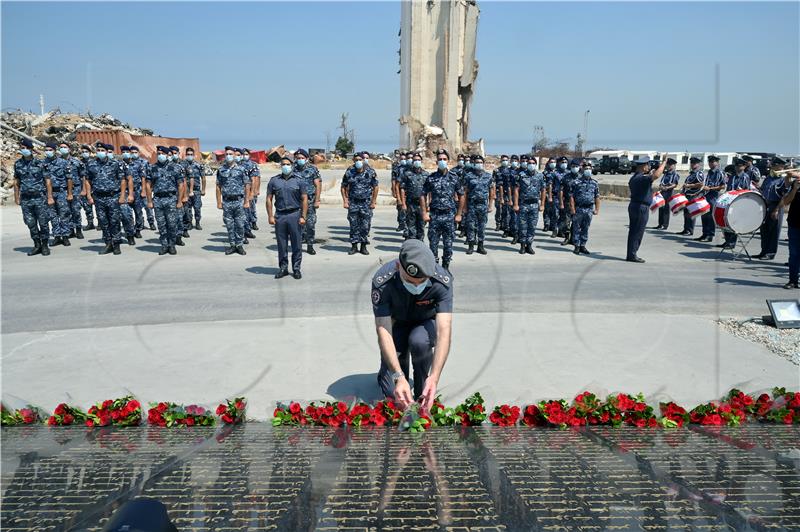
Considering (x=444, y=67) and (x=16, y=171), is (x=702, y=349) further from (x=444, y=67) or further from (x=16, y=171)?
(x=444, y=67)

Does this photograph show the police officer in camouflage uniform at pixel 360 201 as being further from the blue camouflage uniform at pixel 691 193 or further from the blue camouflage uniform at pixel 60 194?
the blue camouflage uniform at pixel 691 193

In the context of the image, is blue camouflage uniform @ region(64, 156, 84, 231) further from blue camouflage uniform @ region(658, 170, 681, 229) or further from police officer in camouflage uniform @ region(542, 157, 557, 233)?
blue camouflage uniform @ region(658, 170, 681, 229)

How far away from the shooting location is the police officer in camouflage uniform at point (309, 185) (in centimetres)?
1143

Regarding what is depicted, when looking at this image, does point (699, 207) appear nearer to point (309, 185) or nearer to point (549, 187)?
point (549, 187)

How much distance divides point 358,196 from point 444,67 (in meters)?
21.5

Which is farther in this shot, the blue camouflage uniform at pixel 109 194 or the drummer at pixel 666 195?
the drummer at pixel 666 195

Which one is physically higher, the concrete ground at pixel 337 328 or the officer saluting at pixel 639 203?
the officer saluting at pixel 639 203

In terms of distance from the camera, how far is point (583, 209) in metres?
12.1

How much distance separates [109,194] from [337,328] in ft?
24.3

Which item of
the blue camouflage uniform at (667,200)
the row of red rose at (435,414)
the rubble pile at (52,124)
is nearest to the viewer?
the row of red rose at (435,414)

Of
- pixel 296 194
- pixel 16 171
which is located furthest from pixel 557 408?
pixel 16 171

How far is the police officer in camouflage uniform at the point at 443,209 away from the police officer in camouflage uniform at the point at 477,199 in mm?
981

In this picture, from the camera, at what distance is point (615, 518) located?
9.01 feet

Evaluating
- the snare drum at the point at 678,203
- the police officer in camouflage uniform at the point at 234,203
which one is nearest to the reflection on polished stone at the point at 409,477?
the police officer in camouflage uniform at the point at 234,203
